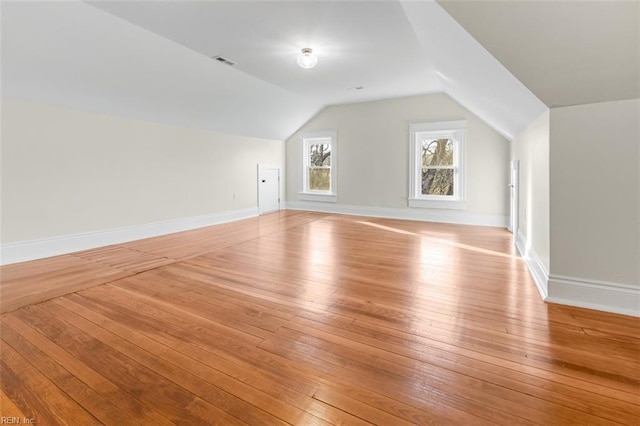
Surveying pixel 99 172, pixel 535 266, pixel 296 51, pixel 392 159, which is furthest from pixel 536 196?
pixel 99 172

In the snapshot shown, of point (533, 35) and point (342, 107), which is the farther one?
point (342, 107)

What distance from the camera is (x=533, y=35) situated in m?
1.79

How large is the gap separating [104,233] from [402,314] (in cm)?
417

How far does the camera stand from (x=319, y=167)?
7.50m

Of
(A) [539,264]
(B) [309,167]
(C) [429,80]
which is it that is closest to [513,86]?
(A) [539,264]

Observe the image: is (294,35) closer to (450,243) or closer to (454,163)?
(450,243)

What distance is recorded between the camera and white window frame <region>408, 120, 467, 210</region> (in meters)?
5.82

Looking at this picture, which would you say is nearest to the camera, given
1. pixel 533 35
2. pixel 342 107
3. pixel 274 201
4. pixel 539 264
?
pixel 533 35

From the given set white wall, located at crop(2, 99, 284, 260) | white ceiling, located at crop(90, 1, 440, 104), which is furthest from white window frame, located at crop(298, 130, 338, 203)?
white ceiling, located at crop(90, 1, 440, 104)

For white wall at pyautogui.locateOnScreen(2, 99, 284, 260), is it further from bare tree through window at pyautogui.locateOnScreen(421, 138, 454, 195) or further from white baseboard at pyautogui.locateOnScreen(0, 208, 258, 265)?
bare tree through window at pyautogui.locateOnScreen(421, 138, 454, 195)

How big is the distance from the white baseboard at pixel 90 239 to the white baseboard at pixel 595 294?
509 cm

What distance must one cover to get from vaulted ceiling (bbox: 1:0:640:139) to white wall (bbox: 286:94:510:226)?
3.18 ft

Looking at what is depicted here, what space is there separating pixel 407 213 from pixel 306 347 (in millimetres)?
5095

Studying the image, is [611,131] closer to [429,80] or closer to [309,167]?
[429,80]
